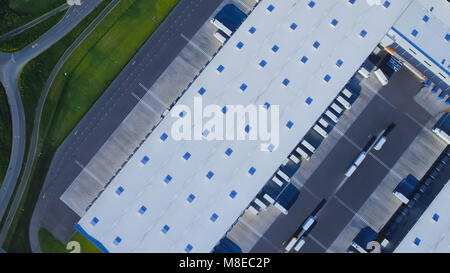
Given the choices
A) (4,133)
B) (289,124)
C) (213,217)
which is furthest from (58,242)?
(289,124)

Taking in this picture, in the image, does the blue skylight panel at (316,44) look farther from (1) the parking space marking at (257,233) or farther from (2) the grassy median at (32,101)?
(2) the grassy median at (32,101)

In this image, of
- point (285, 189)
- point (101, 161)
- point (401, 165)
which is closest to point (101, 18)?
point (101, 161)

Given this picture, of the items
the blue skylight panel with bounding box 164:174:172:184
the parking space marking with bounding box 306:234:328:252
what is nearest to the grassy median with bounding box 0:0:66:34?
the blue skylight panel with bounding box 164:174:172:184

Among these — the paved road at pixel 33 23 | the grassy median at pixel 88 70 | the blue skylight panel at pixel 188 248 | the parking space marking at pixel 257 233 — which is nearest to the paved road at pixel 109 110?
the grassy median at pixel 88 70

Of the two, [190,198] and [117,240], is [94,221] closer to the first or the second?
[117,240]

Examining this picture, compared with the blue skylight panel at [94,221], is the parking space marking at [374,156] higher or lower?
higher

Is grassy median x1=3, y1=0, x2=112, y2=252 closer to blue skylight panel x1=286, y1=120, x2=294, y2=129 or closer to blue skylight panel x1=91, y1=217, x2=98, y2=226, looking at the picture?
blue skylight panel x1=91, y1=217, x2=98, y2=226

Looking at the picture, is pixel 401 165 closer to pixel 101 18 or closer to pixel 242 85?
pixel 242 85
